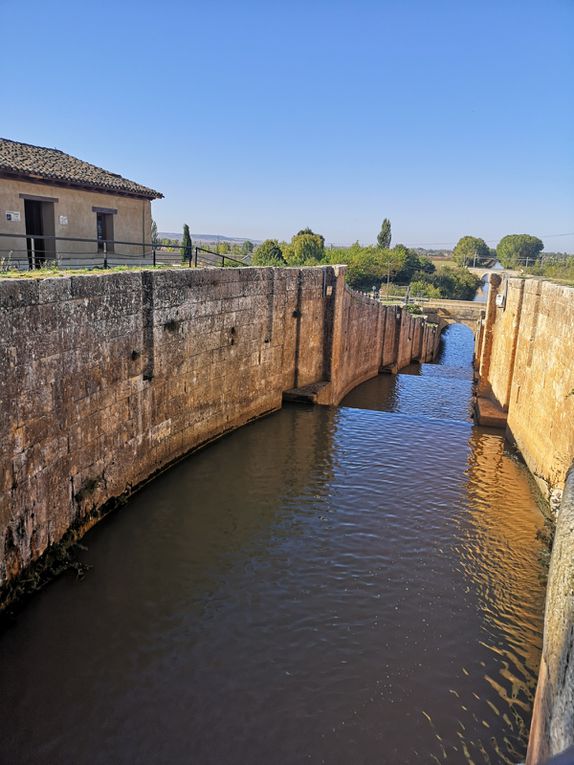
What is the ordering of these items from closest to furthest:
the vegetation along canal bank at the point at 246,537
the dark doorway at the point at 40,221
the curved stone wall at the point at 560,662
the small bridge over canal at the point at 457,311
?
the curved stone wall at the point at 560,662 → the vegetation along canal bank at the point at 246,537 → the dark doorway at the point at 40,221 → the small bridge over canal at the point at 457,311

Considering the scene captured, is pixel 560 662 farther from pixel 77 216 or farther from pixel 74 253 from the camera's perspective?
pixel 77 216

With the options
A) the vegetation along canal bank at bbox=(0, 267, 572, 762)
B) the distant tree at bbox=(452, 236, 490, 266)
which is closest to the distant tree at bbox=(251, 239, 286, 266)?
the vegetation along canal bank at bbox=(0, 267, 572, 762)

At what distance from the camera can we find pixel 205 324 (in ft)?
34.0

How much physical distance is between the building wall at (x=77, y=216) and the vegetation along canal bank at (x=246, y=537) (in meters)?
3.28

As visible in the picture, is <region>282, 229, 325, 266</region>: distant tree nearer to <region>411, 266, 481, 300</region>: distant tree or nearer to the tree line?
the tree line

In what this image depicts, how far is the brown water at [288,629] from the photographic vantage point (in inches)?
178

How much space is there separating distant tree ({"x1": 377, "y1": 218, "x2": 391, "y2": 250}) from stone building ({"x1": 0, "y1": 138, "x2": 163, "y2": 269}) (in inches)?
3010

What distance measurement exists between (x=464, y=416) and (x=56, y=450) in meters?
11.4

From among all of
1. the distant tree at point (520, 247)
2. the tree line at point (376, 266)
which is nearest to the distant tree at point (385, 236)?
the tree line at point (376, 266)

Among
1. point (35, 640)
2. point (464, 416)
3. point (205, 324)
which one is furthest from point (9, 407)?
point (464, 416)

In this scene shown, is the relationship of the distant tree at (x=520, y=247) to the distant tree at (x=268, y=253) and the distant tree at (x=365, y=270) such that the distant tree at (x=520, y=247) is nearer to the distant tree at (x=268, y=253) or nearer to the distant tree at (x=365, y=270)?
the distant tree at (x=365, y=270)

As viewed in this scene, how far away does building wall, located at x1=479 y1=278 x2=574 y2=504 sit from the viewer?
27.9 feet

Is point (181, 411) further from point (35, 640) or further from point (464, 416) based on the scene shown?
point (464, 416)

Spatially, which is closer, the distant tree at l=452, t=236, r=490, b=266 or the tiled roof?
the tiled roof
